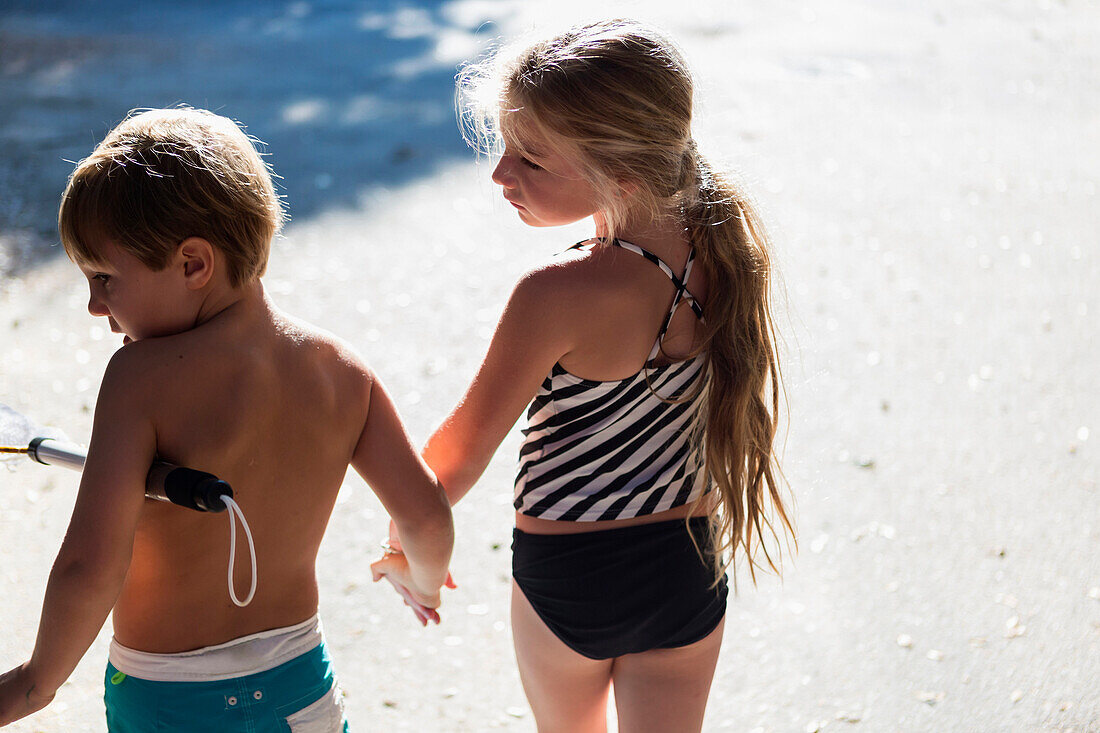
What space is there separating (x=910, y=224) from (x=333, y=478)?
4737 mm

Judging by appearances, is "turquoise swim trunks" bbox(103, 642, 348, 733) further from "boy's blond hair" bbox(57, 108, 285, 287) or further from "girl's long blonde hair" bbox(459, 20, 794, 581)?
"girl's long blonde hair" bbox(459, 20, 794, 581)

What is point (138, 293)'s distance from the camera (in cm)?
131

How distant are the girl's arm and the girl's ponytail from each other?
0.78 ft

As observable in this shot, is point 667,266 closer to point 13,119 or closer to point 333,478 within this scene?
point 333,478

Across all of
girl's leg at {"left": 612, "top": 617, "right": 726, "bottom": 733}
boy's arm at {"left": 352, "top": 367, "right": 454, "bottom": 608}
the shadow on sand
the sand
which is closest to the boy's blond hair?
boy's arm at {"left": 352, "top": 367, "right": 454, "bottom": 608}

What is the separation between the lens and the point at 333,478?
1476 millimetres

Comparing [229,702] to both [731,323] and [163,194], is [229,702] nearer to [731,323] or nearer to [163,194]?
[163,194]

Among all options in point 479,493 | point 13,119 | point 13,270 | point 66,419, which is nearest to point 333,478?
point 479,493

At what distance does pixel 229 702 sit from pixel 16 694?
26cm

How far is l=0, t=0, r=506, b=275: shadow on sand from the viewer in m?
5.52

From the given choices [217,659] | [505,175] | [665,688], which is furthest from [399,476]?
[665,688]

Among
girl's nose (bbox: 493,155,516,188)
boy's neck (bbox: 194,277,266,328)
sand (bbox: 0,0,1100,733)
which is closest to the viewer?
boy's neck (bbox: 194,277,266,328)

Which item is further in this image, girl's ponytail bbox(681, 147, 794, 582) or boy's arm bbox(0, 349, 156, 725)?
girl's ponytail bbox(681, 147, 794, 582)

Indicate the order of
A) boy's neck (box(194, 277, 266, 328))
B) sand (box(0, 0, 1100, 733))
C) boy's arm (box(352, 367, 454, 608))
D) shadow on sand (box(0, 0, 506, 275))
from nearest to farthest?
boy's neck (box(194, 277, 266, 328))
boy's arm (box(352, 367, 454, 608))
sand (box(0, 0, 1100, 733))
shadow on sand (box(0, 0, 506, 275))
